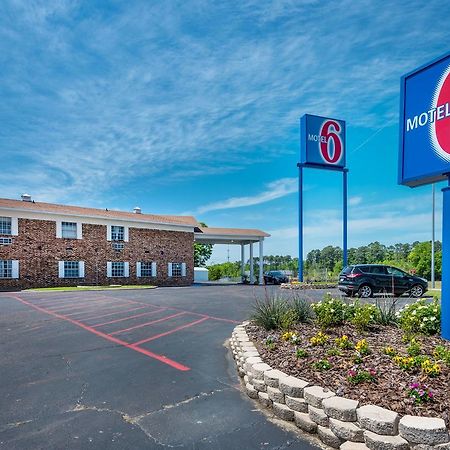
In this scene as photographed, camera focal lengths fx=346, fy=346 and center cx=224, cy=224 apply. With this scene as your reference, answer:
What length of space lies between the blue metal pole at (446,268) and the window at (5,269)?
26139 mm

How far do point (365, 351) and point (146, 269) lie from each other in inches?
1059

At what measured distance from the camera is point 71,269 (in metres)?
26.4

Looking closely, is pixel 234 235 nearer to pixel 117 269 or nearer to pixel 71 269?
pixel 117 269

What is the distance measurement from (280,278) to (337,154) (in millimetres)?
12653

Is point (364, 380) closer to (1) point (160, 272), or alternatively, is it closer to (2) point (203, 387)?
(2) point (203, 387)

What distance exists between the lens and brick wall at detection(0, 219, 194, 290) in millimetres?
24609

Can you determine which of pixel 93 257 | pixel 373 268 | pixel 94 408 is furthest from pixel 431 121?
pixel 93 257

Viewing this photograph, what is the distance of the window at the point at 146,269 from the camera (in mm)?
29750

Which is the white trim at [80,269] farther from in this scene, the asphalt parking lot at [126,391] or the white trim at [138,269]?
the asphalt parking lot at [126,391]

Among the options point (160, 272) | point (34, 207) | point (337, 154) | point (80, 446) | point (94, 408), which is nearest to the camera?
point (80, 446)

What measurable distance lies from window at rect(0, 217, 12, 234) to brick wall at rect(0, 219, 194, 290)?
0.61 m

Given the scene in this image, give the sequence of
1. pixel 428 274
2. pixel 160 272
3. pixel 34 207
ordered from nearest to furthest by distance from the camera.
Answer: pixel 34 207 → pixel 160 272 → pixel 428 274

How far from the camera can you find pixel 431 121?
5.79m

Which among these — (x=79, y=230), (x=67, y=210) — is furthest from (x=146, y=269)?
(x=67, y=210)
